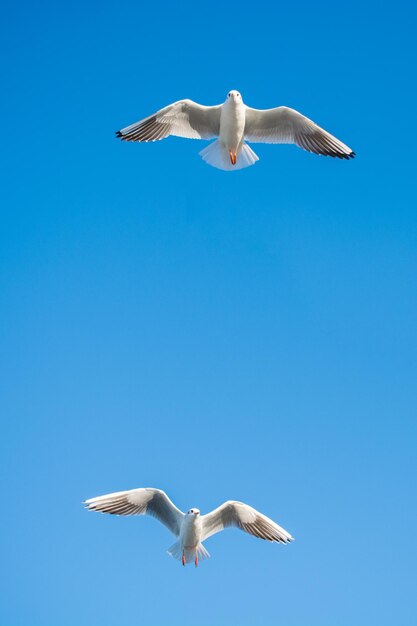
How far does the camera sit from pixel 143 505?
10719 millimetres

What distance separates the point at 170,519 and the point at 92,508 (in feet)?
3.53

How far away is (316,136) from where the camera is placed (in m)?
11.1

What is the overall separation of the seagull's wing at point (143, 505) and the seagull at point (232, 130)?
4286 millimetres

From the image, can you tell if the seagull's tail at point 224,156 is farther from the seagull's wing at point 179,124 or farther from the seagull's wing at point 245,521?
the seagull's wing at point 245,521

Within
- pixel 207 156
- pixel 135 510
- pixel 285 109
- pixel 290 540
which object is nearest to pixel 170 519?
pixel 135 510

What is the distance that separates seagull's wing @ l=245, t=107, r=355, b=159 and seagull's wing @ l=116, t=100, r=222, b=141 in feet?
1.61

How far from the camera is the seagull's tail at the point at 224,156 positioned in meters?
10.8

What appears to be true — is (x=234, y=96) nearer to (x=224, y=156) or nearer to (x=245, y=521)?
(x=224, y=156)

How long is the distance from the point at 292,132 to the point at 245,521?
5150 mm

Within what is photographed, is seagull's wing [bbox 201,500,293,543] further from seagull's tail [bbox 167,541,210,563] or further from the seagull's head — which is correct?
the seagull's head

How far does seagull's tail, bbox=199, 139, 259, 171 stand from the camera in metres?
10.8

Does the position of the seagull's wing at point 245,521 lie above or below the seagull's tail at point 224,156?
below

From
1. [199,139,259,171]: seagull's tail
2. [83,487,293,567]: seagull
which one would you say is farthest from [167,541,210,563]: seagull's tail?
[199,139,259,171]: seagull's tail

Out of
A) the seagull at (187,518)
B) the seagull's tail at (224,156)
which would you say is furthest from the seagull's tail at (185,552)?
the seagull's tail at (224,156)
